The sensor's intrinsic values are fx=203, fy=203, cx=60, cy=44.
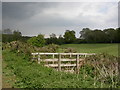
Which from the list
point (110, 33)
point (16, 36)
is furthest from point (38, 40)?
point (110, 33)

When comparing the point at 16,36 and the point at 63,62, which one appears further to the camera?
the point at 16,36

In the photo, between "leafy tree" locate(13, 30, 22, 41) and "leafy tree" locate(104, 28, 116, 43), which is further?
"leafy tree" locate(104, 28, 116, 43)

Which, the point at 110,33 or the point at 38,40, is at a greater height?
the point at 110,33

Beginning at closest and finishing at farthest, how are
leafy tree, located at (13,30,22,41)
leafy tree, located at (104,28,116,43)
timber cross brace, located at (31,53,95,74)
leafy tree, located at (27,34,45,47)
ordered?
timber cross brace, located at (31,53,95,74) < leafy tree, located at (27,34,45,47) < leafy tree, located at (13,30,22,41) < leafy tree, located at (104,28,116,43)

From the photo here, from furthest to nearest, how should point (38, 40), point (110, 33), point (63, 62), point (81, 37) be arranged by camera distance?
point (81, 37)
point (110, 33)
point (38, 40)
point (63, 62)

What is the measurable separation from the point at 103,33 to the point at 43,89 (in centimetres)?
2943

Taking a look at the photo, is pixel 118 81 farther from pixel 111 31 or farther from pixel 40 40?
pixel 111 31

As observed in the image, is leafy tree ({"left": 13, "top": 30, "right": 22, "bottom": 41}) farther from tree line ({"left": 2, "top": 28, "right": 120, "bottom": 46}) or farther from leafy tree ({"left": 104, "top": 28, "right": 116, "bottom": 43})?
leafy tree ({"left": 104, "top": 28, "right": 116, "bottom": 43})

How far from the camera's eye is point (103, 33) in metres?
34.2

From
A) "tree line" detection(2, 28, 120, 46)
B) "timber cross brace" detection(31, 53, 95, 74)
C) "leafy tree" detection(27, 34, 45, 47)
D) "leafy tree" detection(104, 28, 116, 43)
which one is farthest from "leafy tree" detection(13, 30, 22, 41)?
"leafy tree" detection(104, 28, 116, 43)

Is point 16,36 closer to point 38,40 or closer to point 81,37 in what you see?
point 38,40

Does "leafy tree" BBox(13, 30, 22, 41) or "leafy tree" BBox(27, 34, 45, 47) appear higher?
"leafy tree" BBox(13, 30, 22, 41)

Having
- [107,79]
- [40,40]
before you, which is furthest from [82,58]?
[40,40]

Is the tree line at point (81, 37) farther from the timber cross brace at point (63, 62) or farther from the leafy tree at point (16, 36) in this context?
the timber cross brace at point (63, 62)
